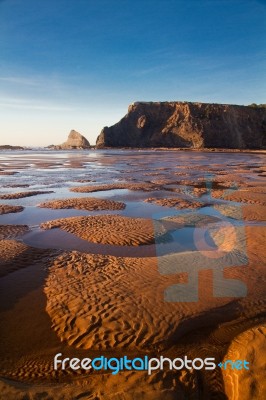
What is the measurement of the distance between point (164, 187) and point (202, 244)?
28.6 feet

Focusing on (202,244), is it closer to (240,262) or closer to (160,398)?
(240,262)

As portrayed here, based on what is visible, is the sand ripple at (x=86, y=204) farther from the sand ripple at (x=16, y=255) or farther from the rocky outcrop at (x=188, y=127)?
the rocky outcrop at (x=188, y=127)

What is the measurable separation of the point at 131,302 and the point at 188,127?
74522 mm

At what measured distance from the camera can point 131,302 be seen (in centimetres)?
425

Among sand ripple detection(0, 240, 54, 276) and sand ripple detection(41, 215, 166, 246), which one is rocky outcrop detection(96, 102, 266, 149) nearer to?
sand ripple detection(41, 215, 166, 246)

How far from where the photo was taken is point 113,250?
6547 millimetres

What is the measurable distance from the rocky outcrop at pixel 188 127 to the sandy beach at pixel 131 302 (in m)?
69.4

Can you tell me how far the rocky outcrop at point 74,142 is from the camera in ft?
350

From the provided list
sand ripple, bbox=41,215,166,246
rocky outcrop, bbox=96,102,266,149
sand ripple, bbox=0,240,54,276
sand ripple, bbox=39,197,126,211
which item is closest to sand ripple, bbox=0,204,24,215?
sand ripple, bbox=39,197,126,211

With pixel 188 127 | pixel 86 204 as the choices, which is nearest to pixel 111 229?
pixel 86 204

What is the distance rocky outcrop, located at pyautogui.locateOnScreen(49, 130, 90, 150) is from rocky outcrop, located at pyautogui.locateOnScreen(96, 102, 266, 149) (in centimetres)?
2598

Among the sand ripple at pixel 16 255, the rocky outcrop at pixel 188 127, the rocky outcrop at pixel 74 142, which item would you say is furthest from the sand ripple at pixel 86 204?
the rocky outcrop at pixel 74 142

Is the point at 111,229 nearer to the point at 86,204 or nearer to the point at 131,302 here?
the point at 86,204

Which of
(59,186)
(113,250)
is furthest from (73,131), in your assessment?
(113,250)
